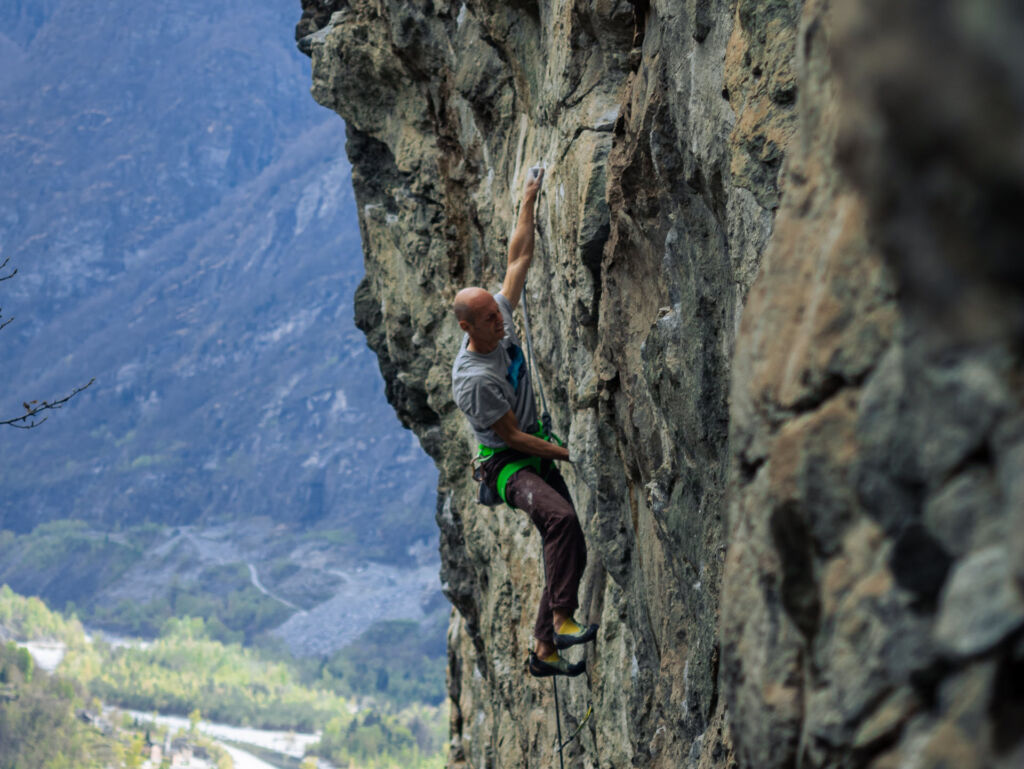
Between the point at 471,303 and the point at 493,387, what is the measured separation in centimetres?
54

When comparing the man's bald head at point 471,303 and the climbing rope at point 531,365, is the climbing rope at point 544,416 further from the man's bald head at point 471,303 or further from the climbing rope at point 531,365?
the man's bald head at point 471,303

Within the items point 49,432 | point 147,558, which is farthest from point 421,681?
point 49,432

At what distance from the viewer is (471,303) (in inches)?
231

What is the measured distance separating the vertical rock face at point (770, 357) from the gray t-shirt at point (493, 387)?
472mm

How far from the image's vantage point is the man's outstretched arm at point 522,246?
22.7 feet

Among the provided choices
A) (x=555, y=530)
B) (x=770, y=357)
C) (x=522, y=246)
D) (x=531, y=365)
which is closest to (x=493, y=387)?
(x=555, y=530)

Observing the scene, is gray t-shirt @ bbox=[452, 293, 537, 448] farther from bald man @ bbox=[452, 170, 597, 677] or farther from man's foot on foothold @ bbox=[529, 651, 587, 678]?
man's foot on foothold @ bbox=[529, 651, 587, 678]

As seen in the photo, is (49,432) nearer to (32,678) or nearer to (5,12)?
(5,12)

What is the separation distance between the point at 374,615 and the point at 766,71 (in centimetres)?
11301

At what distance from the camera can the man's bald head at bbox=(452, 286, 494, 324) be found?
19.3 feet

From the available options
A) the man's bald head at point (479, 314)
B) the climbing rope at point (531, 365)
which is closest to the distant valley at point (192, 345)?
the climbing rope at point (531, 365)

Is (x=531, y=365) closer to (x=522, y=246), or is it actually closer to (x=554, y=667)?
(x=522, y=246)

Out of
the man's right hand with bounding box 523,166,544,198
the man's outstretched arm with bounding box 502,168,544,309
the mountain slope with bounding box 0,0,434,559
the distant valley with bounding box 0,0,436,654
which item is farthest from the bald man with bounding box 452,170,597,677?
the mountain slope with bounding box 0,0,434,559

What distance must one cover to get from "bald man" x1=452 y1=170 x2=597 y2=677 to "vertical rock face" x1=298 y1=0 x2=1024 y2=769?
1.13ft
